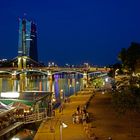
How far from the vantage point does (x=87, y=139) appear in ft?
62.4

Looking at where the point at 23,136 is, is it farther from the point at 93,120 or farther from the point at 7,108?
the point at 93,120

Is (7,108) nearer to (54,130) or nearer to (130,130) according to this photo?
(54,130)

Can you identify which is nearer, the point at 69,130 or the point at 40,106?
the point at 69,130

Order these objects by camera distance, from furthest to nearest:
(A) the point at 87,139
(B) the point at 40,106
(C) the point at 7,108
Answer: (B) the point at 40,106 → (C) the point at 7,108 → (A) the point at 87,139

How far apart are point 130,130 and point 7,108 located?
9.66 metres

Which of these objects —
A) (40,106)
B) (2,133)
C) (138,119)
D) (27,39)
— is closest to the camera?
(2,133)

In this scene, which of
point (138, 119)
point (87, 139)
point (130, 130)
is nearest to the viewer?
point (87, 139)

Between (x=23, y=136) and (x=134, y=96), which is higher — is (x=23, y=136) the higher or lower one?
the lower one

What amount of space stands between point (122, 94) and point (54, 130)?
713 cm

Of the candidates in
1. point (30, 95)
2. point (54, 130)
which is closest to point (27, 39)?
point (30, 95)

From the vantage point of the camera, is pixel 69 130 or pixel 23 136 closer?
pixel 69 130

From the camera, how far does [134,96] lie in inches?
632

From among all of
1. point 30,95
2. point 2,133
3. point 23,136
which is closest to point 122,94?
point 2,133

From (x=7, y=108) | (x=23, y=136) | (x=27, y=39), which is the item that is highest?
(x=27, y=39)
